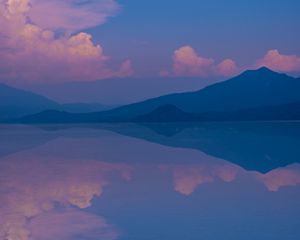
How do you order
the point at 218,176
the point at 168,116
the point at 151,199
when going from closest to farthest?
the point at 151,199
the point at 218,176
the point at 168,116

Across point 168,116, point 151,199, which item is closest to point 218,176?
point 151,199

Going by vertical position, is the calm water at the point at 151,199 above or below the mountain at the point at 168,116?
below

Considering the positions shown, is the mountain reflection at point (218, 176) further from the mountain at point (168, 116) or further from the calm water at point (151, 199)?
the mountain at point (168, 116)

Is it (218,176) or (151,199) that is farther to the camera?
(218,176)

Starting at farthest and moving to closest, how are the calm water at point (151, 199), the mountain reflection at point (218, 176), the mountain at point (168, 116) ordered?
the mountain at point (168, 116) → the mountain reflection at point (218, 176) → the calm water at point (151, 199)

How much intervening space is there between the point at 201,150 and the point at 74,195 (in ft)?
44.6

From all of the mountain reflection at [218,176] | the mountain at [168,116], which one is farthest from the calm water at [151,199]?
the mountain at [168,116]

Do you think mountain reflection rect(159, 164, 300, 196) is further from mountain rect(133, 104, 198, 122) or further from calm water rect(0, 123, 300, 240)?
mountain rect(133, 104, 198, 122)

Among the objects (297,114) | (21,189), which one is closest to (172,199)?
(21,189)

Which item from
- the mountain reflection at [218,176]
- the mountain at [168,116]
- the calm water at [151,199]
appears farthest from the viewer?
the mountain at [168,116]

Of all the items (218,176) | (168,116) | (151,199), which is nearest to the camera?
(151,199)

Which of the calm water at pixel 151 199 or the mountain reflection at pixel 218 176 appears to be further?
the mountain reflection at pixel 218 176

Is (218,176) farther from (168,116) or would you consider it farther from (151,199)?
(168,116)

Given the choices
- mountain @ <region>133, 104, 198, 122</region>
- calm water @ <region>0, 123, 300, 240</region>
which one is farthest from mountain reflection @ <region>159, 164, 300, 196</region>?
mountain @ <region>133, 104, 198, 122</region>
